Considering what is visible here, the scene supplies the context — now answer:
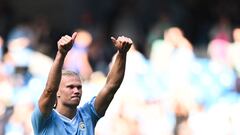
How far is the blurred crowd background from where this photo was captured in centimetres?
1659

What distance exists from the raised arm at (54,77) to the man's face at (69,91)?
0.28 m

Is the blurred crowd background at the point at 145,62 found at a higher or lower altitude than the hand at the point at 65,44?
higher

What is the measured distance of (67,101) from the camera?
996 centimetres

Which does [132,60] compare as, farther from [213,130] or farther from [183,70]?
[213,130]

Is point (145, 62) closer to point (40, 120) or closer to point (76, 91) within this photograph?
point (76, 91)

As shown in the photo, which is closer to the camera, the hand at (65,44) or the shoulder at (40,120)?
the hand at (65,44)

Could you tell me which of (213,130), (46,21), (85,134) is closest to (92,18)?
(46,21)

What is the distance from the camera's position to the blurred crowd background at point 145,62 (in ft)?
54.4

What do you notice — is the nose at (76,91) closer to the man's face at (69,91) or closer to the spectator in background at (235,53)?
the man's face at (69,91)

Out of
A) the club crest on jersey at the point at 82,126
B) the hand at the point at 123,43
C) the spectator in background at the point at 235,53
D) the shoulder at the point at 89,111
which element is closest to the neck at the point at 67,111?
the club crest on jersey at the point at 82,126

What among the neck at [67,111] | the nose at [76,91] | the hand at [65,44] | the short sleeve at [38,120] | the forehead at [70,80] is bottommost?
the short sleeve at [38,120]

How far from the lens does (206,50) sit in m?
19.3

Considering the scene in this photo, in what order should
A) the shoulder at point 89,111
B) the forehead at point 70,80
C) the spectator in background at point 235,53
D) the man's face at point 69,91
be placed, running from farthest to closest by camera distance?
the spectator in background at point 235,53 < the shoulder at point 89,111 < the forehead at point 70,80 < the man's face at point 69,91

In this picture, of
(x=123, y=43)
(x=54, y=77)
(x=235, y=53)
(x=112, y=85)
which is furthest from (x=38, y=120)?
(x=235, y=53)
